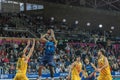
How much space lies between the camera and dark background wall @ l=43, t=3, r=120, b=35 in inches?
1720

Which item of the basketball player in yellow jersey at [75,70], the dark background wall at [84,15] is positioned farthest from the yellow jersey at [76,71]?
the dark background wall at [84,15]

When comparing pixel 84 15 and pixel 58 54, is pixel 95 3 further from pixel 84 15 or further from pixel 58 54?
pixel 58 54

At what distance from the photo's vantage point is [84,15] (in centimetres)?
4578

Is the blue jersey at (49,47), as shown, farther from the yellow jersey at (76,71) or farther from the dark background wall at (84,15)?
the dark background wall at (84,15)

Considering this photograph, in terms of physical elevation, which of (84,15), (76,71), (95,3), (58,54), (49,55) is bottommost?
(58,54)

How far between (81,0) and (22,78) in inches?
1304

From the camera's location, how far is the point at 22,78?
11641 mm

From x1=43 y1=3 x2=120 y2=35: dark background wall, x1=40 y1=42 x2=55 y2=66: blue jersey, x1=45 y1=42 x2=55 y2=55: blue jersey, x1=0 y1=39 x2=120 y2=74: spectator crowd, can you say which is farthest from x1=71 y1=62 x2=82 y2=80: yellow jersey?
x1=43 y1=3 x2=120 y2=35: dark background wall

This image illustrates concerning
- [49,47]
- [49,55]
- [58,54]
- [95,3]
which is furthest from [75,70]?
[95,3]

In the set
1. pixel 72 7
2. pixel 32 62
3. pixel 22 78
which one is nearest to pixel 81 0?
pixel 72 7

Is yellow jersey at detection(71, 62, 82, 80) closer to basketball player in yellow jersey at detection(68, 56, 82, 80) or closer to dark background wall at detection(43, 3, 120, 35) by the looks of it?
basketball player in yellow jersey at detection(68, 56, 82, 80)

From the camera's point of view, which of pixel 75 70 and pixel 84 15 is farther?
pixel 84 15

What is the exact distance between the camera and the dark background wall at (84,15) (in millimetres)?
43688

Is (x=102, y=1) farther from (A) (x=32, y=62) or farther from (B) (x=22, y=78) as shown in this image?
(B) (x=22, y=78)
